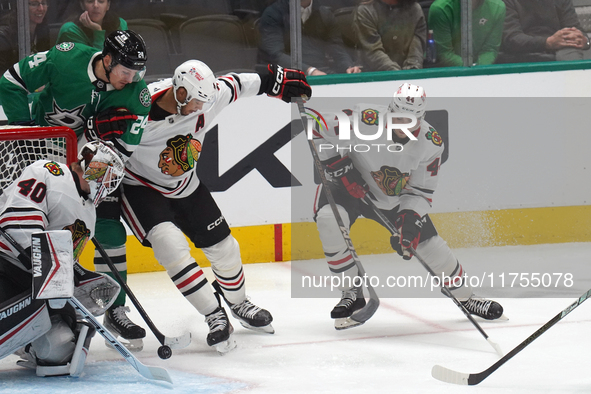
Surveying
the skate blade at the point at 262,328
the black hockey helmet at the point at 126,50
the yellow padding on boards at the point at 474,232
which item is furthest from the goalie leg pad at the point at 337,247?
the yellow padding on boards at the point at 474,232

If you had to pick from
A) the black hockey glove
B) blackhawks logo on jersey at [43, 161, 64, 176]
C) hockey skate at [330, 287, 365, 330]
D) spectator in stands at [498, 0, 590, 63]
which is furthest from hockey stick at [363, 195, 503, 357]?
spectator in stands at [498, 0, 590, 63]

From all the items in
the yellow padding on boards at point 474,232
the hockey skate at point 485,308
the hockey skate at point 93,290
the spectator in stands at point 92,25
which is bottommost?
the yellow padding on boards at point 474,232

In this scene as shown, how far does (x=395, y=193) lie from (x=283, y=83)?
684mm

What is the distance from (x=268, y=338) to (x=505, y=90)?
229 cm

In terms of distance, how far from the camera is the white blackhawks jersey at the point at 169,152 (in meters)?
2.94

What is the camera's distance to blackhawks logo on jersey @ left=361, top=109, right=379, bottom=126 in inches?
145

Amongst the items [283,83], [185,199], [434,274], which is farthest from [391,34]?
[185,199]

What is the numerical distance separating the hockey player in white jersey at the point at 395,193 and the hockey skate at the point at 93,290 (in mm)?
976

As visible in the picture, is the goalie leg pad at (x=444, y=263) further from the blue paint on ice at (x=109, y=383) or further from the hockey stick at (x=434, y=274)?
the blue paint on ice at (x=109, y=383)

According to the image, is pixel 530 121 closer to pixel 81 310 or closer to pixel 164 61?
pixel 164 61

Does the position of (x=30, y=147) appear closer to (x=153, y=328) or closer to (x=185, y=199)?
(x=185, y=199)

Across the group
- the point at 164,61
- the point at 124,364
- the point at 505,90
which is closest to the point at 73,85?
the point at 124,364

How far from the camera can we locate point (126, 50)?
106 inches

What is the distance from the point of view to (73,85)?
2.81 m
